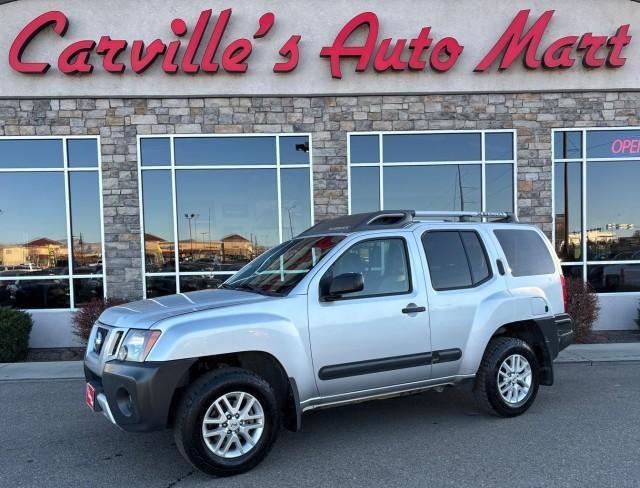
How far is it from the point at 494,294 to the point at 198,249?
6.23m

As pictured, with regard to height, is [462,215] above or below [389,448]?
above

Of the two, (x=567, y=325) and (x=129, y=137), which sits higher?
(x=129, y=137)

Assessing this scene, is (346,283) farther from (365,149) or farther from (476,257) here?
(365,149)

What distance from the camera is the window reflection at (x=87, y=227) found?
9.48m

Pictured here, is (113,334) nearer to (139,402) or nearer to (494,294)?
(139,402)

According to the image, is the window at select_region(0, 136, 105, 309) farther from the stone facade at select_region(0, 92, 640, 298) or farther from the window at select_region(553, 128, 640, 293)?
the window at select_region(553, 128, 640, 293)

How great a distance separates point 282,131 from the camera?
9562mm

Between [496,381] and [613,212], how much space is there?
6995 millimetres

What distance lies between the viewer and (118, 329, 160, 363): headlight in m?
3.58

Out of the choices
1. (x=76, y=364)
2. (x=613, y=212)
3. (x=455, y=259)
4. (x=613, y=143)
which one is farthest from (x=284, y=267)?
(x=613, y=143)

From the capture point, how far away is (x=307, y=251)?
4594mm

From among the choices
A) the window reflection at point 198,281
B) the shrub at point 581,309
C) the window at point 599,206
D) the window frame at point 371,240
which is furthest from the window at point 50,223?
the window at point 599,206

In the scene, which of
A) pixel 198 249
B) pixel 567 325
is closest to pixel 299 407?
pixel 567 325

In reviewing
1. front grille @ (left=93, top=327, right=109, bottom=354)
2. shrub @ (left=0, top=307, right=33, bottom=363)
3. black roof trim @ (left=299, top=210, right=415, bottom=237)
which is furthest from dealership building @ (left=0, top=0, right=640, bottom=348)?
front grille @ (left=93, top=327, right=109, bottom=354)
